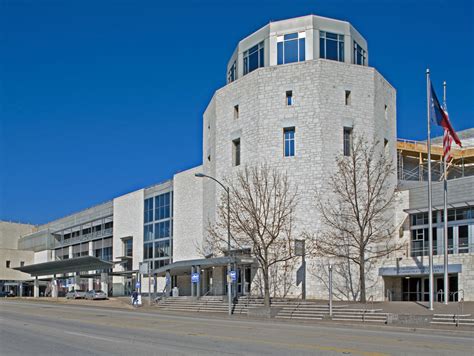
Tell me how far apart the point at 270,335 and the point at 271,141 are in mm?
31638

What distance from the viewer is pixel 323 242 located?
50031 millimetres

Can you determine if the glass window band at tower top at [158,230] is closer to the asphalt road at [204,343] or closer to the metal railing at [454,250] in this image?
the metal railing at [454,250]

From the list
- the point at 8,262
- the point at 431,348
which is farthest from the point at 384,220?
the point at 8,262

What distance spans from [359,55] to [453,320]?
3181 cm

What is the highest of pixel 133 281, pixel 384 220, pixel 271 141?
pixel 271 141

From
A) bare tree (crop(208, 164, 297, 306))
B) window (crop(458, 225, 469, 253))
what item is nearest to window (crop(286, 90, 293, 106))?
bare tree (crop(208, 164, 297, 306))

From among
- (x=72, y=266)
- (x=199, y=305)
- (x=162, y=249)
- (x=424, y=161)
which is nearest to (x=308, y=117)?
(x=199, y=305)

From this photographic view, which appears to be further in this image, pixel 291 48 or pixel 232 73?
pixel 232 73

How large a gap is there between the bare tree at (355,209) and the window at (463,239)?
4900mm

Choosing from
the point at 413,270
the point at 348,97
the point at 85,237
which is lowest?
the point at 413,270

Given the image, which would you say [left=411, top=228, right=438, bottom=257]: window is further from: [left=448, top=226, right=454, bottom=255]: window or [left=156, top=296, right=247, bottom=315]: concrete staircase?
[left=156, top=296, right=247, bottom=315]: concrete staircase

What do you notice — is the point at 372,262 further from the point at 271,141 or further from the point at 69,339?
the point at 69,339

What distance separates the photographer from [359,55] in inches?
2242

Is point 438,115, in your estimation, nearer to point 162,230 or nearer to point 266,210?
point 266,210
